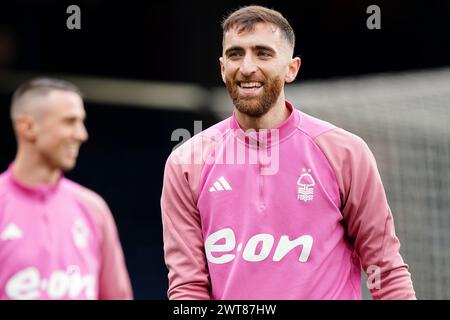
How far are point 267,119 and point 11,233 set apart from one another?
4.77ft

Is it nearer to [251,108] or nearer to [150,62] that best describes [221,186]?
[251,108]

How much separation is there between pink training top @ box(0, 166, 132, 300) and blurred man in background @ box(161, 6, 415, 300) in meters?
0.91

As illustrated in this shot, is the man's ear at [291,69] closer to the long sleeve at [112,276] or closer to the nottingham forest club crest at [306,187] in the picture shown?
the nottingham forest club crest at [306,187]

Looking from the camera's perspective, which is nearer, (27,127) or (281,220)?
(281,220)

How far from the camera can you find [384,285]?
359 cm

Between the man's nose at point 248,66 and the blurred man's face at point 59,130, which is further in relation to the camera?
the blurred man's face at point 59,130

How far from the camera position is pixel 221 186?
3.68 metres

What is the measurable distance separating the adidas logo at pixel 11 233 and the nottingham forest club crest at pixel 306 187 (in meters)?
1.54

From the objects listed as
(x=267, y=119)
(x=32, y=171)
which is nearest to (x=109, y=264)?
(x=32, y=171)

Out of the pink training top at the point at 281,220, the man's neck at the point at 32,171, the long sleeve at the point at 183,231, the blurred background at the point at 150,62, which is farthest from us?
the blurred background at the point at 150,62

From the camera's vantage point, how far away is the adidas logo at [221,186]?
3.67m

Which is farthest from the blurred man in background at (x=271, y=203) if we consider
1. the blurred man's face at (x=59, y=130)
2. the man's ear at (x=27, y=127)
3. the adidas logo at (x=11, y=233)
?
the man's ear at (x=27, y=127)

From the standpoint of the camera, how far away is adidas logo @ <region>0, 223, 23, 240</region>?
14.7 feet

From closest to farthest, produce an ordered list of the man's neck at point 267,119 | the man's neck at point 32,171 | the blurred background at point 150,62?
the man's neck at point 267,119, the man's neck at point 32,171, the blurred background at point 150,62
